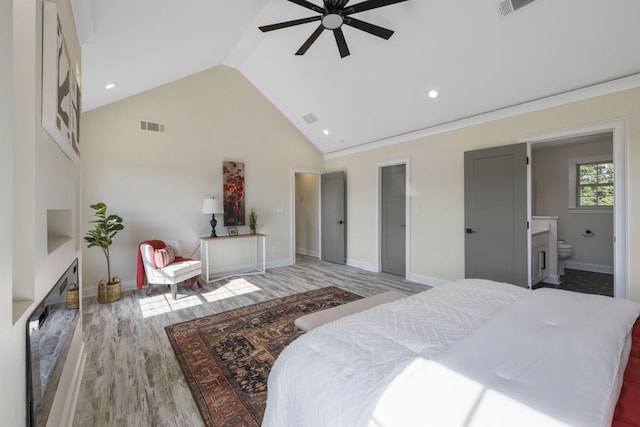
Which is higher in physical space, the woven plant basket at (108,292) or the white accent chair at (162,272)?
the white accent chair at (162,272)

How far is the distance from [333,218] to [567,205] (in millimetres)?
4592

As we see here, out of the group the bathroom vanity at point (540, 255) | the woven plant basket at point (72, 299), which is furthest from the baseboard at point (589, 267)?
the woven plant basket at point (72, 299)

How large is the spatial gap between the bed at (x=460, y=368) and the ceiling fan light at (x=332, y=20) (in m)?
2.36

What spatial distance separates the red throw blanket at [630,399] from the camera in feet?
2.54

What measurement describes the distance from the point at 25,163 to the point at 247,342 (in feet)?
6.72

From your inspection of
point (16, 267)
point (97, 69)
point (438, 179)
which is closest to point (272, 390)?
point (16, 267)

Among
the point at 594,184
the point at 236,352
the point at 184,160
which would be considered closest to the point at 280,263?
the point at 184,160

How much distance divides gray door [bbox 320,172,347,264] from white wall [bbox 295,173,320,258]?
0.41 metres

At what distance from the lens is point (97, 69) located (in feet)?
9.25

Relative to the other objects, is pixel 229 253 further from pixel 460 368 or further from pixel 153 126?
pixel 460 368

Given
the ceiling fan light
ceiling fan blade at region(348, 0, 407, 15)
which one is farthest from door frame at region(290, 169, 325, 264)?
ceiling fan blade at region(348, 0, 407, 15)

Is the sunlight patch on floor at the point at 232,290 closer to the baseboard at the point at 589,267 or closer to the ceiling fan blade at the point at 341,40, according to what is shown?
the ceiling fan blade at the point at 341,40

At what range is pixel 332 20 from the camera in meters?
2.41

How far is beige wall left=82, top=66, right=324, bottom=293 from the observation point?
3895 mm
